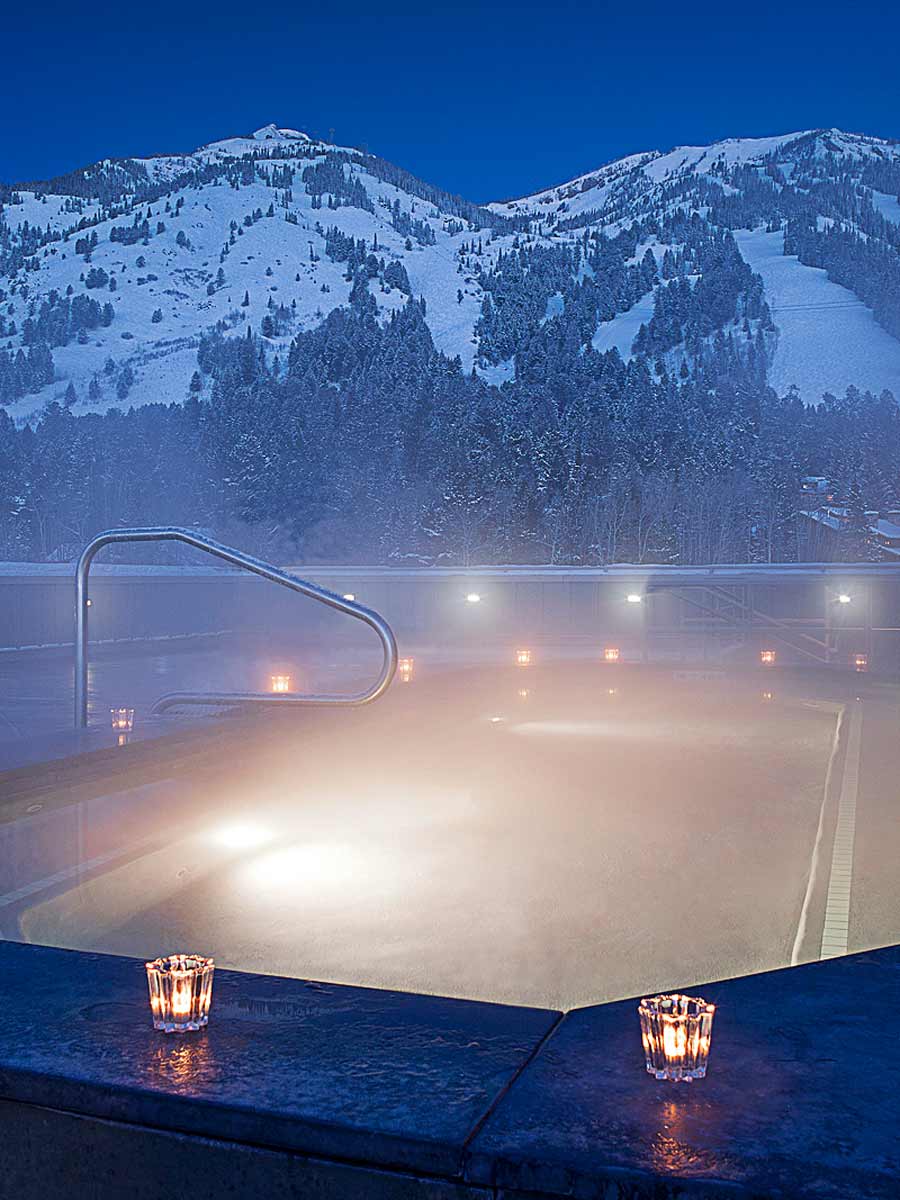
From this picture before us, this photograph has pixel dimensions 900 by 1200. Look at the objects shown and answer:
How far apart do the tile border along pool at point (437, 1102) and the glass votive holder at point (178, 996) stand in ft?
0.14

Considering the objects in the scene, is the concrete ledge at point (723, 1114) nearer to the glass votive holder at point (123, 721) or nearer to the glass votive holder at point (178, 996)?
the glass votive holder at point (178, 996)

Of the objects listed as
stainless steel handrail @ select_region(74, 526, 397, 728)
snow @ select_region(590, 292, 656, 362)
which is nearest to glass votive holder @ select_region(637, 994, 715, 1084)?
stainless steel handrail @ select_region(74, 526, 397, 728)

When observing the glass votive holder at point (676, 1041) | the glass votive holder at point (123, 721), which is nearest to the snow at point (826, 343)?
the glass votive holder at point (123, 721)

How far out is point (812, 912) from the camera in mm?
6008

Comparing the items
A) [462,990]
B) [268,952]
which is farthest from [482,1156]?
[268,952]

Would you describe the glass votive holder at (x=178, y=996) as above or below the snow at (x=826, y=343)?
below

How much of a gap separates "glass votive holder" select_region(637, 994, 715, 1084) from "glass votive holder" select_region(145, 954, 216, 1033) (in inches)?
38.6

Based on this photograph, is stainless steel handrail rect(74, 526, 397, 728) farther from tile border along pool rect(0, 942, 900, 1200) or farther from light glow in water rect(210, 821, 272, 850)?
tile border along pool rect(0, 942, 900, 1200)

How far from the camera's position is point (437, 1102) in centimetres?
214

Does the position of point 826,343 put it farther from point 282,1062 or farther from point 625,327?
point 282,1062

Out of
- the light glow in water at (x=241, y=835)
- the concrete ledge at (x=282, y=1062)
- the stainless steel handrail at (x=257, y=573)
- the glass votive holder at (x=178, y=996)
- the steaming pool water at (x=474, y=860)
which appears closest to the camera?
the concrete ledge at (x=282, y=1062)

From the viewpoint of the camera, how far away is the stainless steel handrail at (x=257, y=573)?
8445 mm

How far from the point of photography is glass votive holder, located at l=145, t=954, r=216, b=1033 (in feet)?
8.20

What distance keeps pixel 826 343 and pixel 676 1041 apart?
7392 inches
